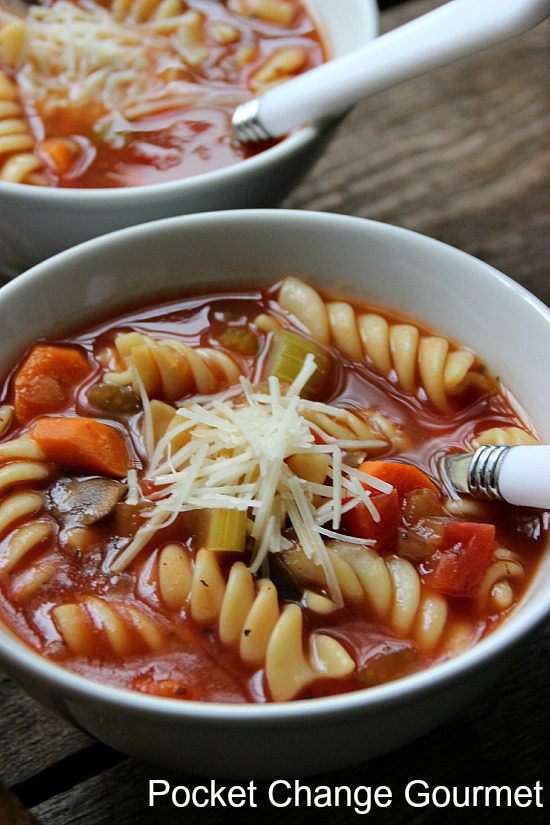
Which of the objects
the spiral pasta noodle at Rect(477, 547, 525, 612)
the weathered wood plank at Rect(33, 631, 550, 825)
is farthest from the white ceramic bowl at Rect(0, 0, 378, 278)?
the weathered wood plank at Rect(33, 631, 550, 825)

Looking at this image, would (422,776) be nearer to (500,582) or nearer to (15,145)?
(500,582)

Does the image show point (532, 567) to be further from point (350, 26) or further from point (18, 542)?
point (350, 26)

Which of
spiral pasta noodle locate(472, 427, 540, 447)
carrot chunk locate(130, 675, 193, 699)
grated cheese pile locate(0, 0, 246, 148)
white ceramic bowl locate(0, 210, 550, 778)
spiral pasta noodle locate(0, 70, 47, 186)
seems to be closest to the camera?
white ceramic bowl locate(0, 210, 550, 778)

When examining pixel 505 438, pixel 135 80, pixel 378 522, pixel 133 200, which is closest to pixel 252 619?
pixel 378 522

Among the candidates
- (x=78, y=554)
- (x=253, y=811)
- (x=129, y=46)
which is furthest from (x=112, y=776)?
(x=129, y=46)

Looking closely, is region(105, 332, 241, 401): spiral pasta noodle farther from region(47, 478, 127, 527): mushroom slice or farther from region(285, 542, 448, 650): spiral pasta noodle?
region(285, 542, 448, 650): spiral pasta noodle

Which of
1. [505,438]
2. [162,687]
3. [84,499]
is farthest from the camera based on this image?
[505,438]

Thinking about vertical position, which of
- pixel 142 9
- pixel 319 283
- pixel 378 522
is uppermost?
pixel 142 9

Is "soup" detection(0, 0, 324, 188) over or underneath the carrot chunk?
over
